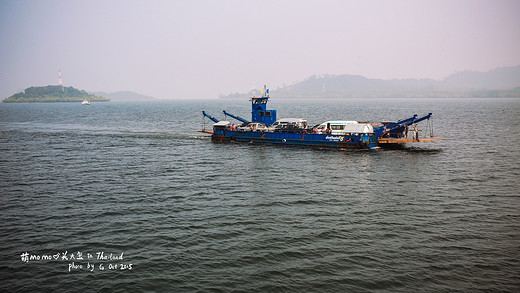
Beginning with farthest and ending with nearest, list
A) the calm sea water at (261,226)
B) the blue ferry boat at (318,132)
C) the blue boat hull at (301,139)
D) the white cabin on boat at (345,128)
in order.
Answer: the white cabin on boat at (345,128) → the blue ferry boat at (318,132) → the blue boat hull at (301,139) → the calm sea water at (261,226)

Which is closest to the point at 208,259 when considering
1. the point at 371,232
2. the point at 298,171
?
the point at 371,232

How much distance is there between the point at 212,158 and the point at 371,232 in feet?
97.7

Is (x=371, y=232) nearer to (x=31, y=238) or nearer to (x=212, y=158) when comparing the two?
(x=31, y=238)

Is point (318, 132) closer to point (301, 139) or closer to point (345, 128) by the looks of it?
point (301, 139)

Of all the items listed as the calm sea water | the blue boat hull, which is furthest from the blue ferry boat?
the calm sea water

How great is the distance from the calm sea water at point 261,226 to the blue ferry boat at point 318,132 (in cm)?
897

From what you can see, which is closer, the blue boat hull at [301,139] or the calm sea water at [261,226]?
the calm sea water at [261,226]

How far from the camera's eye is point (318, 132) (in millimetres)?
55656

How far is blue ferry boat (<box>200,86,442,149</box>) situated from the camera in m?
53.1

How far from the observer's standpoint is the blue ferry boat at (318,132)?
174 ft

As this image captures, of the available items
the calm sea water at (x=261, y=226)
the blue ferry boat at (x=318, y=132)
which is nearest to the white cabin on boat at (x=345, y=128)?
the blue ferry boat at (x=318, y=132)

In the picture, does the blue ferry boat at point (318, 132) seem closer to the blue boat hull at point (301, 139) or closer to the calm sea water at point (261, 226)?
the blue boat hull at point (301, 139)

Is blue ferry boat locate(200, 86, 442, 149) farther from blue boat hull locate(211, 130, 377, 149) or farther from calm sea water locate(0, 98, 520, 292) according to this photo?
calm sea water locate(0, 98, 520, 292)

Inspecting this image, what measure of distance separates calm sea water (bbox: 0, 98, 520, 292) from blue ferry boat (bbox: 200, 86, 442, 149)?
8970 mm
